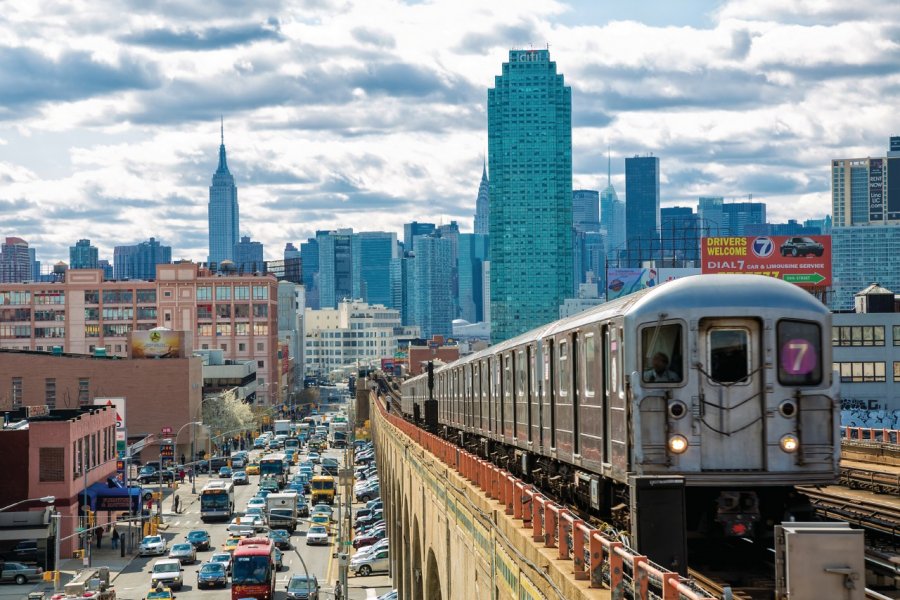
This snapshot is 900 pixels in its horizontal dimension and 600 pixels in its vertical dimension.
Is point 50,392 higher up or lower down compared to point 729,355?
lower down

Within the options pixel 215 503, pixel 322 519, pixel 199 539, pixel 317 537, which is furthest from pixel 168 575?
pixel 215 503

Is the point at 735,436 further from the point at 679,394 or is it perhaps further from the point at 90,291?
the point at 90,291

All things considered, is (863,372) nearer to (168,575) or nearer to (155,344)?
(168,575)

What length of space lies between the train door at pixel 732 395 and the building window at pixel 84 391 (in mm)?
102318

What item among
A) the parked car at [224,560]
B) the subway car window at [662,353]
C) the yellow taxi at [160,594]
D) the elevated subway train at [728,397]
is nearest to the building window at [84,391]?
the parked car at [224,560]

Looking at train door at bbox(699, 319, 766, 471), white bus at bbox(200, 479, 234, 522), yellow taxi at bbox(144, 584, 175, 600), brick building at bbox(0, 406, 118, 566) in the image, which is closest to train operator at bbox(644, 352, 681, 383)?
train door at bbox(699, 319, 766, 471)

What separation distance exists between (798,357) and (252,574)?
37.3m

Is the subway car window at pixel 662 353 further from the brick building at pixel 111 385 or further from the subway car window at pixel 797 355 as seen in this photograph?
the brick building at pixel 111 385

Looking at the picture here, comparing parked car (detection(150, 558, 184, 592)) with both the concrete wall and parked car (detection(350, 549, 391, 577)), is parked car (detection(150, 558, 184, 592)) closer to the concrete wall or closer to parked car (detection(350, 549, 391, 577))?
parked car (detection(350, 549, 391, 577))

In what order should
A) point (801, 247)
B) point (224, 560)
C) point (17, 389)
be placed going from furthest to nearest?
point (17, 389)
point (801, 247)
point (224, 560)

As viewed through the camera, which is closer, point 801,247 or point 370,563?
point 370,563

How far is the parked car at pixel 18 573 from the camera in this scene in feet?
192

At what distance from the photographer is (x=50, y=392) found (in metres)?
112

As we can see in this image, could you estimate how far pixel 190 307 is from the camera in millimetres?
171500
